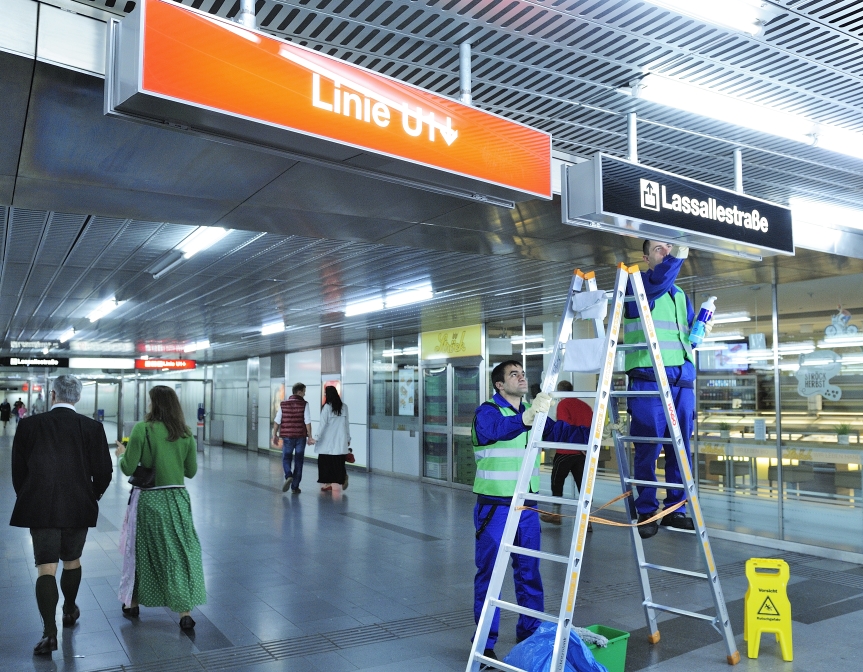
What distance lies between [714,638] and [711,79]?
356 cm

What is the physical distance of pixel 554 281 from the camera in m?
8.45

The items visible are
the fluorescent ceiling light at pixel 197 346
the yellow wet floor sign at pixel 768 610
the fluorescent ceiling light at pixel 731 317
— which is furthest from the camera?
the fluorescent ceiling light at pixel 197 346

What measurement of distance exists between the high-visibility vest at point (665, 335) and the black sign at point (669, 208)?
397 millimetres

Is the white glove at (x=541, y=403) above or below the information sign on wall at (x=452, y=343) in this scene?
below

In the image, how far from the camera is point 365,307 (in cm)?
1074

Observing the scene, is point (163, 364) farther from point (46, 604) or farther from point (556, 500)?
point (556, 500)

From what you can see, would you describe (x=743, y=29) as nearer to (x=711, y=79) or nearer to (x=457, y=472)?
(x=711, y=79)

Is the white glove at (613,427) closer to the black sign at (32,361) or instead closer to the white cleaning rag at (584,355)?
the white cleaning rag at (584,355)

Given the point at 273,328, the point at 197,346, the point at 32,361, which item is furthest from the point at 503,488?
the point at 32,361

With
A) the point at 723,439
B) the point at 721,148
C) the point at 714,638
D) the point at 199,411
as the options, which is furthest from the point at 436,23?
the point at 199,411

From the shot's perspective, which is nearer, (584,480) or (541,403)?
(584,480)

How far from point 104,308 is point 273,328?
3.31 m

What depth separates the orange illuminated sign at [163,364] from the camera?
21.0 meters

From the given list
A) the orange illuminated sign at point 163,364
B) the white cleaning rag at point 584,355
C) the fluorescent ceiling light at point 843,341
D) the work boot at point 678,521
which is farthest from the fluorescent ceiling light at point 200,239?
the orange illuminated sign at point 163,364
